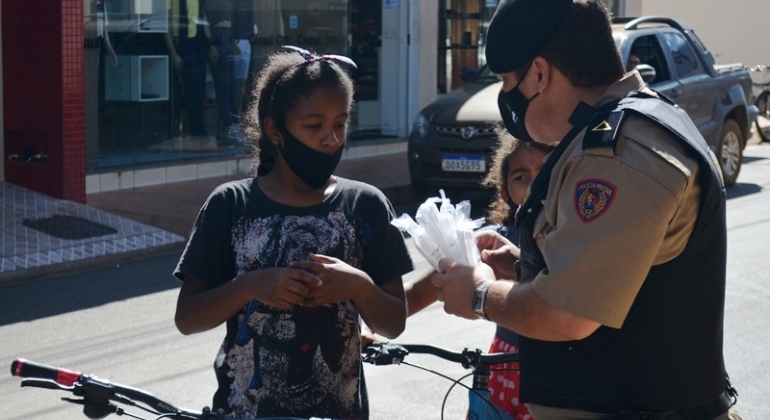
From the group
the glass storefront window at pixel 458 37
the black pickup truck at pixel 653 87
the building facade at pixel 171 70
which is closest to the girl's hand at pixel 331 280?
the building facade at pixel 171 70

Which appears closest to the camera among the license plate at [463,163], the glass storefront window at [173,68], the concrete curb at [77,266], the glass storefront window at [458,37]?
the concrete curb at [77,266]

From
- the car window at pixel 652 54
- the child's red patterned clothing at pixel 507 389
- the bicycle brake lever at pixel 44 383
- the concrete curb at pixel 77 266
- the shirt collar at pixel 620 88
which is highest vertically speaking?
the car window at pixel 652 54

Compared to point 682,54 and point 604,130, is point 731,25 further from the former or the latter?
point 604,130

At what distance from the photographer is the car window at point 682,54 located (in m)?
12.8

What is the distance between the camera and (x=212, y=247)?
279 centimetres

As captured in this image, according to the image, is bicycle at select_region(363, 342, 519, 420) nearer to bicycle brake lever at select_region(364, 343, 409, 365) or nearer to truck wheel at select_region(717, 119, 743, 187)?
bicycle brake lever at select_region(364, 343, 409, 365)

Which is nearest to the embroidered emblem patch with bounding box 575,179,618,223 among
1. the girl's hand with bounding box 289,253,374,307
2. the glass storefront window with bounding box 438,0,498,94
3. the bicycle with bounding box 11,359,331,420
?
the girl's hand with bounding box 289,253,374,307

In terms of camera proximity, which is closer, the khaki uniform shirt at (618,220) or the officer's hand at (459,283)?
the khaki uniform shirt at (618,220)

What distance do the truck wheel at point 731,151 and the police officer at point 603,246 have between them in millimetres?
11574

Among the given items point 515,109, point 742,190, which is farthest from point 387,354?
point 742,190

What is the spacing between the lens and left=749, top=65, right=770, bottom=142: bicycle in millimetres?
20109

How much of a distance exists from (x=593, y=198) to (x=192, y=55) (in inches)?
442

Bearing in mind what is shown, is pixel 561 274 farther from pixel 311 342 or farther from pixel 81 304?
pixel 81 304

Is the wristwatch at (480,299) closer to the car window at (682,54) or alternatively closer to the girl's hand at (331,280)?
the girl's hand at (331,280)
